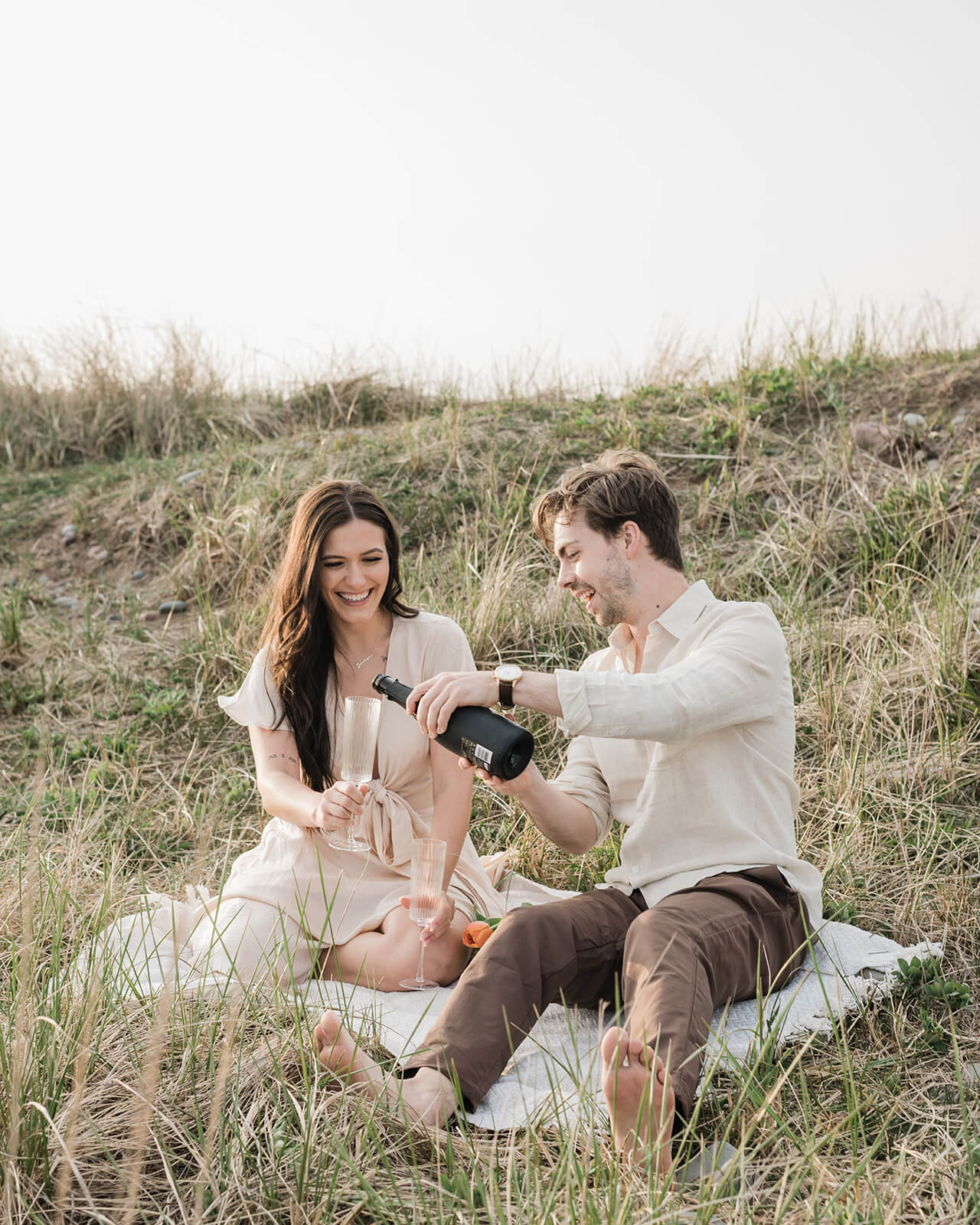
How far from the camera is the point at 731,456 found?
6598 mm

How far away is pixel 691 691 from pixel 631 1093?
914 millimetres

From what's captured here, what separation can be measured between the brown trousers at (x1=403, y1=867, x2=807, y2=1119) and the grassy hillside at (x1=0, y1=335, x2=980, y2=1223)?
178mm

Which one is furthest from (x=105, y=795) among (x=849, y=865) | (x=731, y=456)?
(x=731, y=456)

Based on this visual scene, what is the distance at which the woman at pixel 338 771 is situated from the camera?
10.0ft

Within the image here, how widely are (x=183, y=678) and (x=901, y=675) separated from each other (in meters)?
3.62

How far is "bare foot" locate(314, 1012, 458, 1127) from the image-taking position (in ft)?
6.90

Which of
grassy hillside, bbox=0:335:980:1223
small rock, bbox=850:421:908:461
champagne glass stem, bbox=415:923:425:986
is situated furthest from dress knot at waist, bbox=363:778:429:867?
small rock, bbox=850:421:908:461

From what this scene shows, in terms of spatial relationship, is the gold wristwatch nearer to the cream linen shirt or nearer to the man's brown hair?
the cream linen shirt

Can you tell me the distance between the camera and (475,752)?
243 centimetres

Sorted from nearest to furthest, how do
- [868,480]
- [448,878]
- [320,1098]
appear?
[320,1098]
[448,878]
[868,480]

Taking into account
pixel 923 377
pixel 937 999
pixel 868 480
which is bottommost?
pixel 937 999

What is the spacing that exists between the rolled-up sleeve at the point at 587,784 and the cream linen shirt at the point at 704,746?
12 cm

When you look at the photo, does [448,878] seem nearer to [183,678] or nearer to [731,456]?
[183,678]

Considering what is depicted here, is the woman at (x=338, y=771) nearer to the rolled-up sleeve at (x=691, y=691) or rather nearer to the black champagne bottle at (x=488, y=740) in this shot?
the black champagne bottle at (x=488, y=740)
